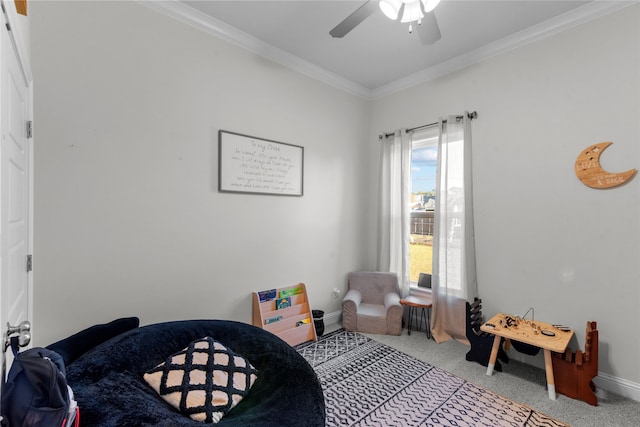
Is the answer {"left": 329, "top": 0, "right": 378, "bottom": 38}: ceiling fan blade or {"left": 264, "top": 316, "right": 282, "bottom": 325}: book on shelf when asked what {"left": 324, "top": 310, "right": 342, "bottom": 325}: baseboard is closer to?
{"left": 264, "top": 316, "right": 282, "bottom": 325}: book on shelf

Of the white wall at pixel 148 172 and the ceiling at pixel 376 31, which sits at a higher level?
the ceiling at pixel 376 31

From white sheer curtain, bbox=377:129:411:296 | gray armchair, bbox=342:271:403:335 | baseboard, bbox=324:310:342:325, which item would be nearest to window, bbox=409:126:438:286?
white sheer curtain, bbox=377:129:411:296

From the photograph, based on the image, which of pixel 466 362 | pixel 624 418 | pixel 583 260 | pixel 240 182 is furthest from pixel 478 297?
pixel 240 182

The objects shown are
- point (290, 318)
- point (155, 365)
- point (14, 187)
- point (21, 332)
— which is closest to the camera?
point (21, 332)

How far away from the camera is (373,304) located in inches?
133

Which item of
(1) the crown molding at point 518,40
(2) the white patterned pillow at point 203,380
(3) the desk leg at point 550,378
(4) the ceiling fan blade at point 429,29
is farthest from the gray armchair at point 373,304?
(4) the ceiling fan blade at point 429,29

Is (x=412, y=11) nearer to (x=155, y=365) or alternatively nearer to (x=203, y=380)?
(x=203, y=380)

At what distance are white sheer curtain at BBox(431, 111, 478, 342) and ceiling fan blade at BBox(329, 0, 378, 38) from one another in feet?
5.10

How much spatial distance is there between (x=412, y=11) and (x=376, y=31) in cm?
78

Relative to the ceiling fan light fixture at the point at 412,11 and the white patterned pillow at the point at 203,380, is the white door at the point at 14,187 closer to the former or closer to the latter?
the white patterned pillow at the point at 203,380

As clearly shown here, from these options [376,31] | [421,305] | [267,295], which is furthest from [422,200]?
[267,295]

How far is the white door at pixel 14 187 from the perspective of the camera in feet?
3.54

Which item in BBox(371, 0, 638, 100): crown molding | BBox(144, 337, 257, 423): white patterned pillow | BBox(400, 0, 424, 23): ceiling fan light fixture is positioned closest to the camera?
BBox(144, 337, 257, 423): white patterned pillow

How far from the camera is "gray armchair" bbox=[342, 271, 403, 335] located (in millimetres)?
3041
